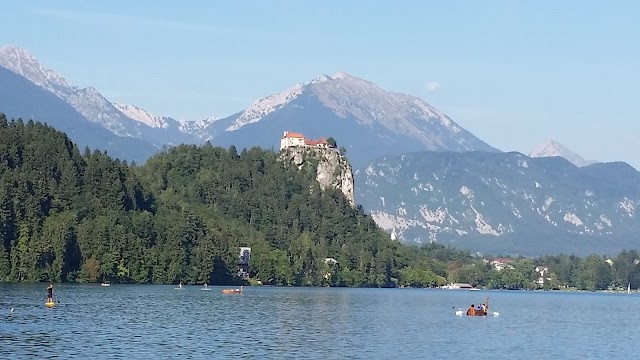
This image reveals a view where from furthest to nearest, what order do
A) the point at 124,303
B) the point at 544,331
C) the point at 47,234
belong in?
1. the point at 47,234
2. the point at 124,303
3. the point at 544,331

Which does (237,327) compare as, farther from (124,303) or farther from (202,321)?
(124,303)

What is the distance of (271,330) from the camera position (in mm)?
95125

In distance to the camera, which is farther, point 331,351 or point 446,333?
point 446,333

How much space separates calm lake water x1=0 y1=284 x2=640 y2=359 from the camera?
77250 millimetres

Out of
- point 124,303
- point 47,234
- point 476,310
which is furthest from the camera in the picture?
point 47,234

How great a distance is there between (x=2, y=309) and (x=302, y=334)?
83.2 ft

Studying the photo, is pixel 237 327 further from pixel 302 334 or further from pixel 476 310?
pixel 476 310

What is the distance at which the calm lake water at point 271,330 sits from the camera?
77250 mm

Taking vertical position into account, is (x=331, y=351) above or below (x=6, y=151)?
below

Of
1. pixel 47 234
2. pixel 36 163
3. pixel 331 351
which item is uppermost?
pixel 36 163

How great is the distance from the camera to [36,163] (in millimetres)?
196750

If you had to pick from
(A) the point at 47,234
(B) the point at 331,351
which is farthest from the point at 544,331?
(A) the point at 47,234

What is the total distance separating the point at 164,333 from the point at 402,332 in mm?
21766

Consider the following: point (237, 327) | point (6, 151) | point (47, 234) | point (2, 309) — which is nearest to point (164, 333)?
point (237, 327)
